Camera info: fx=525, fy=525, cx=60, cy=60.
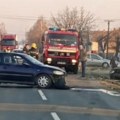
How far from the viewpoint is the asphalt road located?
13242 mm

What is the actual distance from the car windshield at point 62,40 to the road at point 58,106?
48.4 ft

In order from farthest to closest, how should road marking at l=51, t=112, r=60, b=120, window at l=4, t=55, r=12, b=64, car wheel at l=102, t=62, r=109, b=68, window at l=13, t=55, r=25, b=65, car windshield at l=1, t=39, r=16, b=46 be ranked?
car windshield at l=1, t=39, r=16, b=46
car wheel at l=102, t=62, r=109, b=68
window at l=4, t=55, r=12, b=64
window at l=13, t=55, r=25, b=65
road marking at l=51, t=112, r=60, b=120

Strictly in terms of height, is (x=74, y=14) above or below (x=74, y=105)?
above

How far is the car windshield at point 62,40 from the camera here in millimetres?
36062

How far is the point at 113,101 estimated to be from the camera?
59.2 feet

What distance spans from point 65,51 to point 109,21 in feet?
203

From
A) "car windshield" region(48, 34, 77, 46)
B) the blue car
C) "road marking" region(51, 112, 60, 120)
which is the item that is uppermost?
"car windshield" region(48, 34, 77, 46)

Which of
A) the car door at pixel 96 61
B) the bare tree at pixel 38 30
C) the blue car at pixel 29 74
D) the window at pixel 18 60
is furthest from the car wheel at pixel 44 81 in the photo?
the bare tree at pixel 38 30

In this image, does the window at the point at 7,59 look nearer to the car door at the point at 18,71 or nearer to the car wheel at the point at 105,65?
the car door at the point at 18,71

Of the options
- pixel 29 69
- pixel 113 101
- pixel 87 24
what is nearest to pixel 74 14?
pixel 87 24

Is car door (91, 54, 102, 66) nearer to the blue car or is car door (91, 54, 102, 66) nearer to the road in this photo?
the blue car

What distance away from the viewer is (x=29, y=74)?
74.9 feet

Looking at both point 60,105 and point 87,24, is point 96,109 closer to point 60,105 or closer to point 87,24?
point 60,105

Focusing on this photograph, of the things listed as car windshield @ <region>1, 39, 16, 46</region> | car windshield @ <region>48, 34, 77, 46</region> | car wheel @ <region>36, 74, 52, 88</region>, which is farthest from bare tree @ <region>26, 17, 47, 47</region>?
car wheel @ <region>36, 74, 52, 88</region>
